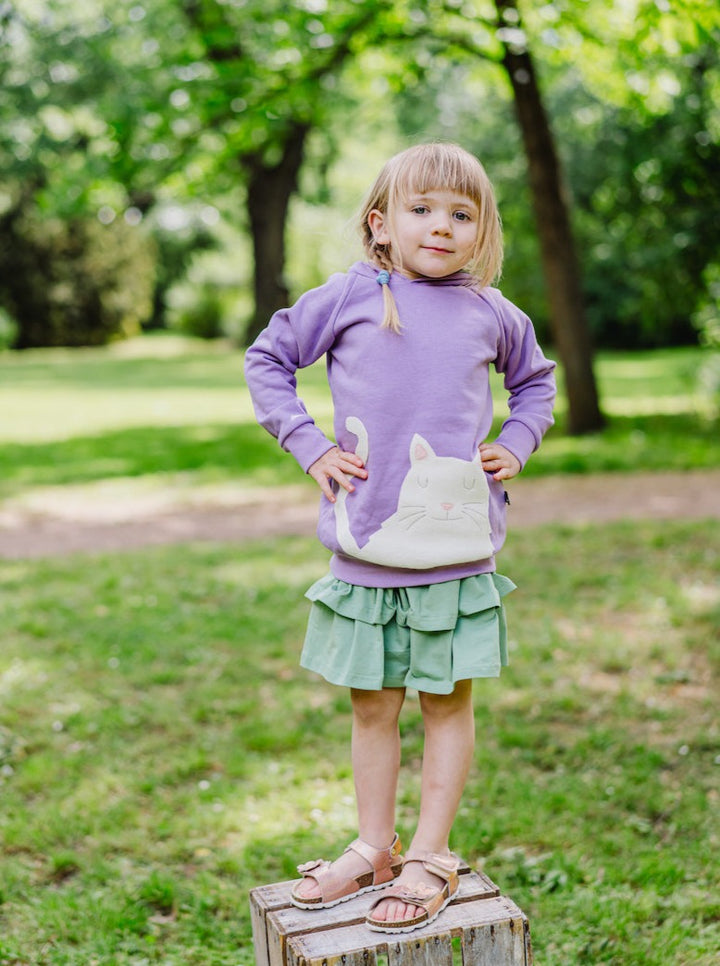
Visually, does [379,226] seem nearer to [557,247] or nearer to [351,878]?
[351,878]

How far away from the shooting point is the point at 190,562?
6871 millimetres

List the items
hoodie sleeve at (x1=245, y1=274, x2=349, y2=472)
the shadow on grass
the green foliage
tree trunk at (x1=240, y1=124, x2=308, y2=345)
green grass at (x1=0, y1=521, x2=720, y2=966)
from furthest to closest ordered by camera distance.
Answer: the green foliage → tree trunk at (x1=240, y1=124, x2=308, y2=345) → the shadow on grass → green grass at (x1=0, y1=521, x2=720, y2=966) → hoodie sleeve at (x1=245, y1=274, x2=349, y2=472)

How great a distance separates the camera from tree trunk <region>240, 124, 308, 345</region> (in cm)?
2194

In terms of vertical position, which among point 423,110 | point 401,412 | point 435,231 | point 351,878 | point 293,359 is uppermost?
point 423,110

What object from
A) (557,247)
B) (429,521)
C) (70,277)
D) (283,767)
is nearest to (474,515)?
(429,521)

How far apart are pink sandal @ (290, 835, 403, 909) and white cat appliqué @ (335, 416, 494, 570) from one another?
2.23 feet

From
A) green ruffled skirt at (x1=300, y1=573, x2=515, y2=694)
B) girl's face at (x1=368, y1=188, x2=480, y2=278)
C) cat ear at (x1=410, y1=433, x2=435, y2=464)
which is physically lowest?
green ruffled skirt at (x1=300, y1=573, x2=515, y2=694)

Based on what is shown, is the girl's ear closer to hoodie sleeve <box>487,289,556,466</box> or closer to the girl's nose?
the girl's nose

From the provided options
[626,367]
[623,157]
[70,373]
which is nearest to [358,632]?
[623,157]

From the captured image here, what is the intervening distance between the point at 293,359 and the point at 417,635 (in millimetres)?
674

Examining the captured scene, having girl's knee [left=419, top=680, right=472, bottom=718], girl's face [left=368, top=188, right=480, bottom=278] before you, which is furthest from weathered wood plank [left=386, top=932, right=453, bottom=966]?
girl's face [left=368, top=188, right=480, bottom=278]

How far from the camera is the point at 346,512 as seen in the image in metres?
2.35

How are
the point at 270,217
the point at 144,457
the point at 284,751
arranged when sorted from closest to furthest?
the point at 284,751 → the point at 144,457 → the point at 270,217

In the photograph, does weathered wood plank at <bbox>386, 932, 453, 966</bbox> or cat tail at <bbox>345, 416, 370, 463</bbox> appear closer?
weathered wood plank at <bbox>386, 932, 453, 966</bbox>
